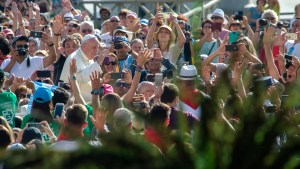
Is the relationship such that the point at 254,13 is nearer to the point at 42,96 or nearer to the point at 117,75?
the point at 117,75

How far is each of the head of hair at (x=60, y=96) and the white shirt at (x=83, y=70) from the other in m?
0.85

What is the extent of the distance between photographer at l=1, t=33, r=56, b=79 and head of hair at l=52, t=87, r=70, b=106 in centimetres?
231

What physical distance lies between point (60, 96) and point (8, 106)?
1.93ft

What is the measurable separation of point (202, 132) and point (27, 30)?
480 inches

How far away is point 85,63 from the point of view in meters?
10.8

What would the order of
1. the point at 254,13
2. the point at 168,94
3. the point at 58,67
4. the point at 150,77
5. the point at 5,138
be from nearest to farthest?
the point at 5,138 < the point at 168,94 < the point at 150,77 < the point at 58,67 < the point at 254,13

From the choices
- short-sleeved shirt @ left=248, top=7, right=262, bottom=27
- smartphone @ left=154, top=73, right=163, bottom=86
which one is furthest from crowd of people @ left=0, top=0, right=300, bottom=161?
short-sleeved shirt @ left=248, top=7, right=262, bottom=27

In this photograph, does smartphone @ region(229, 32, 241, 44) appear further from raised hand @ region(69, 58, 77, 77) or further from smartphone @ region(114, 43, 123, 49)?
raised hand @ region(69, 58, 77, 77)

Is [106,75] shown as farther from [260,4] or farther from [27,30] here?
[260,4]

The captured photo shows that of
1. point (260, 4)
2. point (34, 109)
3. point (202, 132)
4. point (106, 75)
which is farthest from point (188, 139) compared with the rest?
point (260, 4)

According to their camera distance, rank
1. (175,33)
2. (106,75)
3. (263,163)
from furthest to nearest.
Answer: (175,33) → (106,75) → (263,163)

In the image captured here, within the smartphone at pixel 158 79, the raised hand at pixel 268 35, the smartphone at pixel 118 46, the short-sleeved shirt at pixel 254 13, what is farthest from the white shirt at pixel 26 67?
the short-sleeved shirt at pixel 254 13

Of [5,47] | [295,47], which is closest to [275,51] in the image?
[295,47]

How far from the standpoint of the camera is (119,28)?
45.8 feet
